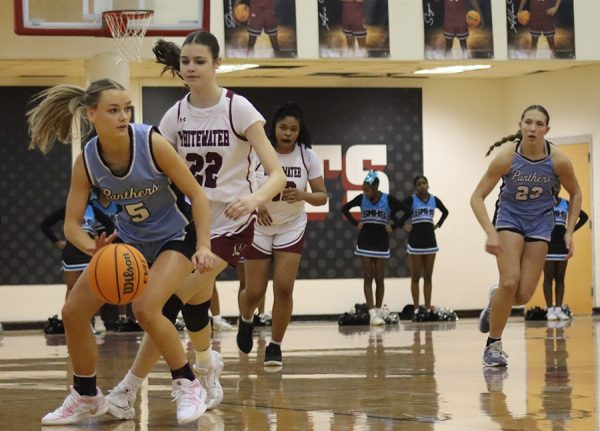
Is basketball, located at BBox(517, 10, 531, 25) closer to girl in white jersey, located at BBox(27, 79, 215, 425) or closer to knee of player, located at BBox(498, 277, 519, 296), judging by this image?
knee of player, located at BBox(498, 277, 519, 296)

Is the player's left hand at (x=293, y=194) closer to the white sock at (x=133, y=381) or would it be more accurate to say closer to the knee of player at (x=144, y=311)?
the white sock at (x=133, y=381)

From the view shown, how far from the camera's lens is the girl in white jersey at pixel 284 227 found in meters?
9.69

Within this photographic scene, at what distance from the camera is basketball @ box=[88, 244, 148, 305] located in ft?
20.0

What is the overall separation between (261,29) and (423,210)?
3.97 meters

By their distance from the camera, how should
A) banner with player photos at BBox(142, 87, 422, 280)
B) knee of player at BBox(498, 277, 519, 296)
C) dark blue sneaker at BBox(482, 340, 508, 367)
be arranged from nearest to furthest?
1. knee of player at BBox(498, 277, 519, 296)
2. dark blue sneaker at BBox(482, 340, 508, 367)
3. banner with player photos at BBox(142, 87, 422, 280)

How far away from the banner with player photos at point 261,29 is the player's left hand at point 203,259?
36.8 feet

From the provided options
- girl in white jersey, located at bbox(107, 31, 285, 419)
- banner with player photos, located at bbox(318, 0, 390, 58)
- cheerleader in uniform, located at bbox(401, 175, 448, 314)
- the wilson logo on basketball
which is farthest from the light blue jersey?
cheerleader in uniform, located at bbox(401, 175, 448, 314)

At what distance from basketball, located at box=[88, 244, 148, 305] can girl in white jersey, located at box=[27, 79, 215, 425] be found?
0.11m

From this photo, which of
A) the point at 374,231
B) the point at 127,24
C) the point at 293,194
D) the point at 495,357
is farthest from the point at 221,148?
the point at 374,231

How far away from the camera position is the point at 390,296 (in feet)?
68.3

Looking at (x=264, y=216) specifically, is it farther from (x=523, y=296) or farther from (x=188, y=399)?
(x=188, y=399)

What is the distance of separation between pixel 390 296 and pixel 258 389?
1285cm

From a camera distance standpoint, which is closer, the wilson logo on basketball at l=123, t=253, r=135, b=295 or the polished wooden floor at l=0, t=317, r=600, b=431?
the wilson logo on basketball at l=123, t=253, r=135, b=295

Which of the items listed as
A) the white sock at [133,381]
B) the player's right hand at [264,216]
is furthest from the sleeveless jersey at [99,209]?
the white sock at [133,381]
